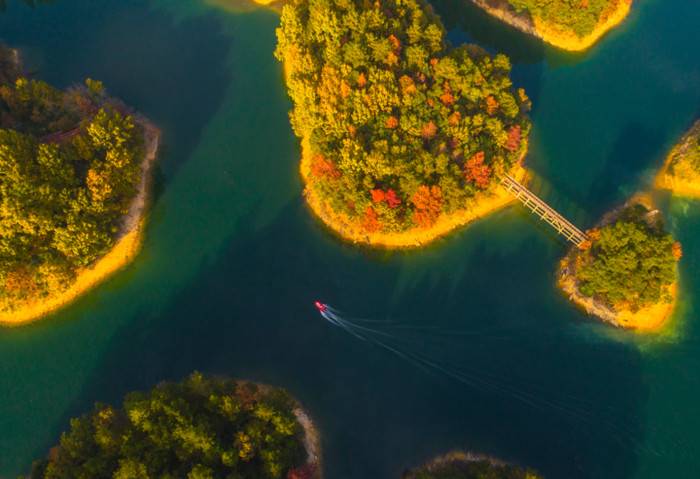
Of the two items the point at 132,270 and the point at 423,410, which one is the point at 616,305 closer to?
the point at 423,410

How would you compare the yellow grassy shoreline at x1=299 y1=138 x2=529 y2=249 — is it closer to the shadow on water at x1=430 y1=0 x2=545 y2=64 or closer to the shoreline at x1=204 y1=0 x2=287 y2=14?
the shadow on water at x1=430 y1=0 x2=545 y2=64

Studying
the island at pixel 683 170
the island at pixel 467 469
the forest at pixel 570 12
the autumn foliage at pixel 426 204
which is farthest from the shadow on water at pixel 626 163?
the island at pixel 467 469

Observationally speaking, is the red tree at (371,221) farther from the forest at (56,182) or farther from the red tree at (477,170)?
the forest at (56,182)

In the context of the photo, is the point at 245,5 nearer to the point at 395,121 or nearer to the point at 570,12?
the point at 395,121

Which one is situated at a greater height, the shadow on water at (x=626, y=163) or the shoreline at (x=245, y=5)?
the shoreline at (x=245, y=5)

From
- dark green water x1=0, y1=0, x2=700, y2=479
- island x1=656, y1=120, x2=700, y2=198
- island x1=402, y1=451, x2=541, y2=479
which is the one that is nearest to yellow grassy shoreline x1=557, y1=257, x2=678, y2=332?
dark green water x1=0, y1=0, x2=700, y2=479

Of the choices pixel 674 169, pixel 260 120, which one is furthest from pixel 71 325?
pixel 674 169
